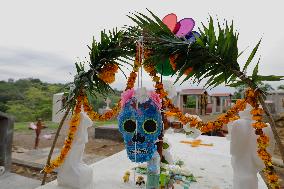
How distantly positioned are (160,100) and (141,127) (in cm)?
50

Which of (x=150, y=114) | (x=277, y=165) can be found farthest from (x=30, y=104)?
(x=150, y=114)

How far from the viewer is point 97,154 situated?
10.1m

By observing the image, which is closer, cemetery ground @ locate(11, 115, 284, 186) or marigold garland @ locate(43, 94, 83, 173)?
marigold garland @ locate(43, 94, 83, 173)

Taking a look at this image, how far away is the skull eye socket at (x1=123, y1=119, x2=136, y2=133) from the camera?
3.85m

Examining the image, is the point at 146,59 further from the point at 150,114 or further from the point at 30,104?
the point at 30,104

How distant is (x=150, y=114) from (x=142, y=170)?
6.78ft

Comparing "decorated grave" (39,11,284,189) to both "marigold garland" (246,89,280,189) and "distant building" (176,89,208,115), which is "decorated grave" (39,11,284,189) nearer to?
"marigold garland" (246,89,280,189)

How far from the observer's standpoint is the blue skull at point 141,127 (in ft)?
12.5

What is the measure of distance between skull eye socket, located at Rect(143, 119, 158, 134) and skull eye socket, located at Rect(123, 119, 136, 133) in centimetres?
16

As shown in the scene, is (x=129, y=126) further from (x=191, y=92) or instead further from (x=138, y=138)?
(x=191, y=92)

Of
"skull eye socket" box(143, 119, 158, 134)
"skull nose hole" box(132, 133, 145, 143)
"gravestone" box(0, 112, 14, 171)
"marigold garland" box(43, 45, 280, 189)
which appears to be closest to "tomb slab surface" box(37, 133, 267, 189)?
"marigold garland" box(43, 45, 280, 189)

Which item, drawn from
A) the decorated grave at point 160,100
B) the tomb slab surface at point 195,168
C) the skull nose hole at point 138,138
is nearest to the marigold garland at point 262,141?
the decorated grave at point 160,100

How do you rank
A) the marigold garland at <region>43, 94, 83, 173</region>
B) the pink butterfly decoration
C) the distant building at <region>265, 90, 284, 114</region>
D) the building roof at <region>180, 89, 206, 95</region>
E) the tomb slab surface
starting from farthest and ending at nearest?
1. the building roof at <region>180, 89, 206, 95</region>
2. the distant building at <region>265, 90, 284, 114</region>
3. the tomb slab surface
4. the marigold garland at <region>43, 94, 83, 173</region>
5. the pink butterfly decoration

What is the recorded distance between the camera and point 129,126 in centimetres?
386
